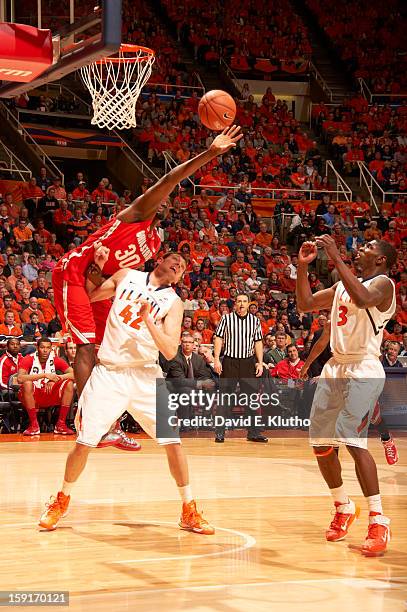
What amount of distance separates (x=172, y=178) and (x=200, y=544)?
241 centimetres

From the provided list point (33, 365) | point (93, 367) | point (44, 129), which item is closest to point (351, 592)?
point (93, 367)

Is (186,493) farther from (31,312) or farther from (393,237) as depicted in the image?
(393,237)

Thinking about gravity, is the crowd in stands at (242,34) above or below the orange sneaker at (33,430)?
above

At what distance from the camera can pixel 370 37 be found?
1073 inches

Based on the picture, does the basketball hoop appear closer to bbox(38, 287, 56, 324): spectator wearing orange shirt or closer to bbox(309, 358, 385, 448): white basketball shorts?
bbox(38, 287, 56, 324): spectator wearing orange shirt

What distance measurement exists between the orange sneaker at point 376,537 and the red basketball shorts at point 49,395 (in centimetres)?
721

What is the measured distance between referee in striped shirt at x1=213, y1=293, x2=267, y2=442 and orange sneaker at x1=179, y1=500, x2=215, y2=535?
5552 mm

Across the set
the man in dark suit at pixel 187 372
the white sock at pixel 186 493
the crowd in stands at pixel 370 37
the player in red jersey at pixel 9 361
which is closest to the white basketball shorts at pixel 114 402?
the white sock at pixel 186 493

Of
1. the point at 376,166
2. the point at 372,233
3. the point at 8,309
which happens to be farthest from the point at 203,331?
the point at 376,166

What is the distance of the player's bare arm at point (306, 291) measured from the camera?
6.14 metres

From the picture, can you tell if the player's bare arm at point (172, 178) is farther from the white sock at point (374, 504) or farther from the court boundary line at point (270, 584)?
the court boundary line at point (270, 584)

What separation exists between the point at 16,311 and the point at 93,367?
742 centimetres

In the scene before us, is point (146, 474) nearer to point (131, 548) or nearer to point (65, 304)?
point (65, 304)

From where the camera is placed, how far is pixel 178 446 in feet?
21.3
